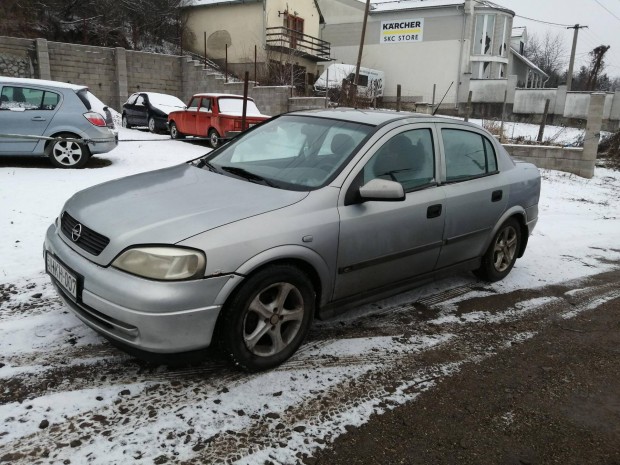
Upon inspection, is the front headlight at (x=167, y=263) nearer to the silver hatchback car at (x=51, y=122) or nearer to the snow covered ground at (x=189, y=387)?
the snow covered ground at (x=189, y=387)

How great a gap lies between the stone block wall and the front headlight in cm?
2022

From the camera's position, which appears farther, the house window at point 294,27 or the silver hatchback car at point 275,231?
the house window at point 294,27

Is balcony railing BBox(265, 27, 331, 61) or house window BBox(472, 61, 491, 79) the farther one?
house window BBox(472, 61, 491, 79)

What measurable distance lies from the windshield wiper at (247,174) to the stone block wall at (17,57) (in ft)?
63.3

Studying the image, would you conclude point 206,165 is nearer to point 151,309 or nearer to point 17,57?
point 151,309

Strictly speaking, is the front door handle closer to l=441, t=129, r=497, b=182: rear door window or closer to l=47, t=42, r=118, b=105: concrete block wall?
l=441, t=129, r=497, b=182: rear door window

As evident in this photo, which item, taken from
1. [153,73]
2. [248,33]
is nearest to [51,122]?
[153,73]

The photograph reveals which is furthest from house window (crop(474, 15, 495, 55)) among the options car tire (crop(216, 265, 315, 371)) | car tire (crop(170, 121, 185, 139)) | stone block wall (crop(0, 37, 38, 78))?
car tire (crop(216, 265, 315, 371))

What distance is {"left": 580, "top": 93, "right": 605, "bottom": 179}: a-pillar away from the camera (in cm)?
1330

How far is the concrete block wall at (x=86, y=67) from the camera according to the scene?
2023cm

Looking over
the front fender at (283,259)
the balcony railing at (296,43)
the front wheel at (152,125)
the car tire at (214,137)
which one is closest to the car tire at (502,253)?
the front fender at (283,259)

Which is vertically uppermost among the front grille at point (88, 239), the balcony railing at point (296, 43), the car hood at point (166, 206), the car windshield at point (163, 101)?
Result: the balcony railing at point (296, 43)

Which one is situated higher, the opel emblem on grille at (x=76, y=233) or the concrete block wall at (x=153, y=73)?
the concrete block wall at (x=153, y=73)

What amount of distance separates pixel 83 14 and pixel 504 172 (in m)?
24.8
